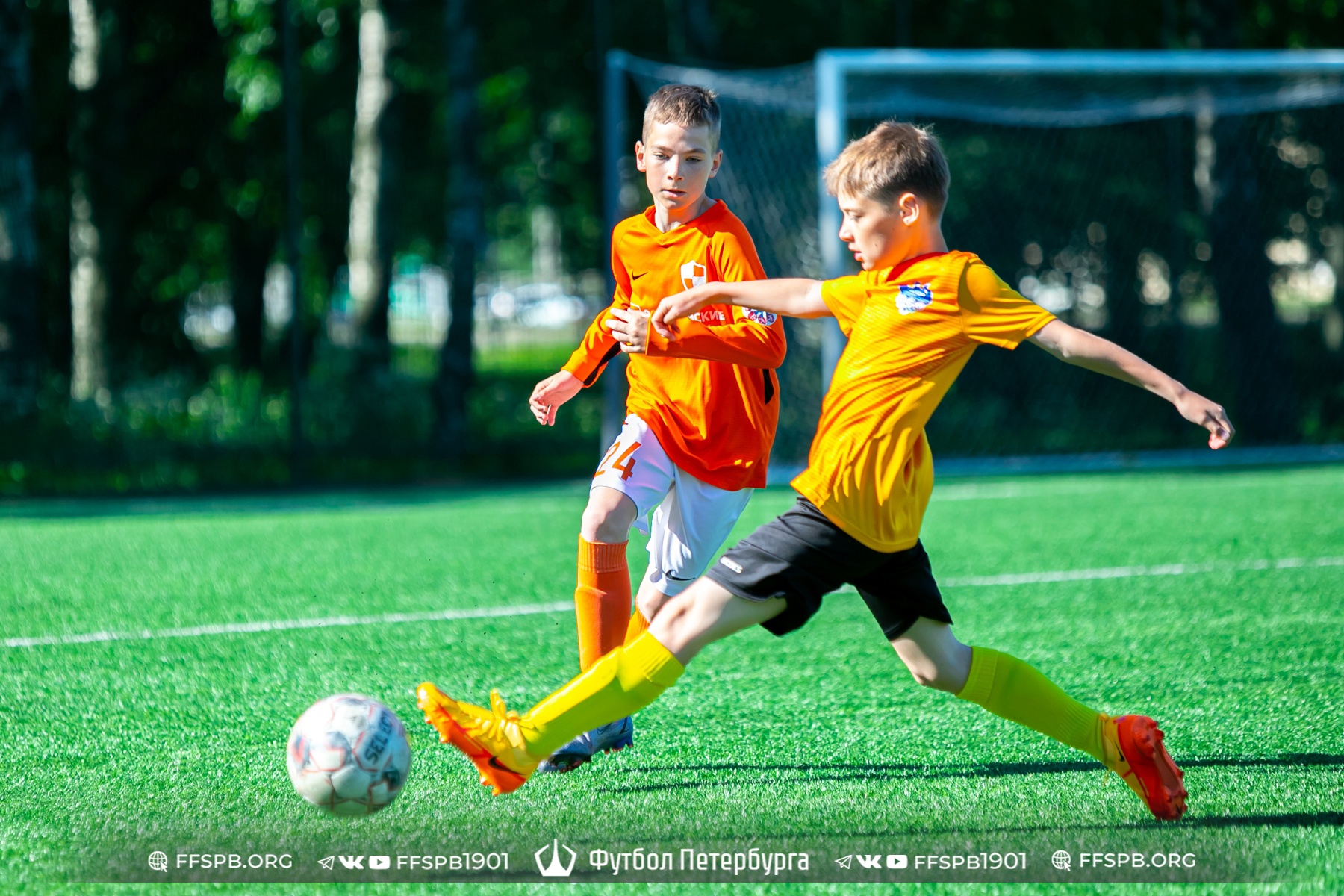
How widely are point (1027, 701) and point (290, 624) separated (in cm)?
371

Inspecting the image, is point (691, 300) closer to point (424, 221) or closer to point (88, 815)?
point (88, 815)

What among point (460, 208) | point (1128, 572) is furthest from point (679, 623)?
point (460, 208)

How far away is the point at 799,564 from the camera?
3.14 m

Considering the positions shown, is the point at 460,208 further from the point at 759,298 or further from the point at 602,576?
the point at 759,298

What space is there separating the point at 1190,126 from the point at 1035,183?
199cm

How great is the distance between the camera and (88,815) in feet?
11.5

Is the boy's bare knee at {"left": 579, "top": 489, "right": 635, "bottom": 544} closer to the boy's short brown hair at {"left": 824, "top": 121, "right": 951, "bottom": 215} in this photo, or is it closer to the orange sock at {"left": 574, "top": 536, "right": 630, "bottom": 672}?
the orange sock at {"left": 574, "top": 536, "right": 630, "bottom": 672}

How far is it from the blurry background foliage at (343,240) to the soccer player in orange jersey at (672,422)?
821cm

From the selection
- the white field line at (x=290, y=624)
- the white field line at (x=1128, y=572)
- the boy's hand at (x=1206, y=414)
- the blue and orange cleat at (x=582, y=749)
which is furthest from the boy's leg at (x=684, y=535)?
the white field line at (x=1128, y=572)

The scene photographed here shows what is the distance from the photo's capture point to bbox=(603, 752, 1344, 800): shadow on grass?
3.83 meters

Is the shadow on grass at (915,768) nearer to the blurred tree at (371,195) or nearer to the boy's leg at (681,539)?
the boy's leg at (681,539)

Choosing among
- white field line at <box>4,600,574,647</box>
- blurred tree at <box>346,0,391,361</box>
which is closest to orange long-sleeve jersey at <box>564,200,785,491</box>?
white field line at <box>4,600,574,647</box>

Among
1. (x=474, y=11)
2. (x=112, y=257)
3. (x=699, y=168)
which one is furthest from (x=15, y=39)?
(x=699, y=168)

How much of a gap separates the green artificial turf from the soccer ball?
0.42ft
